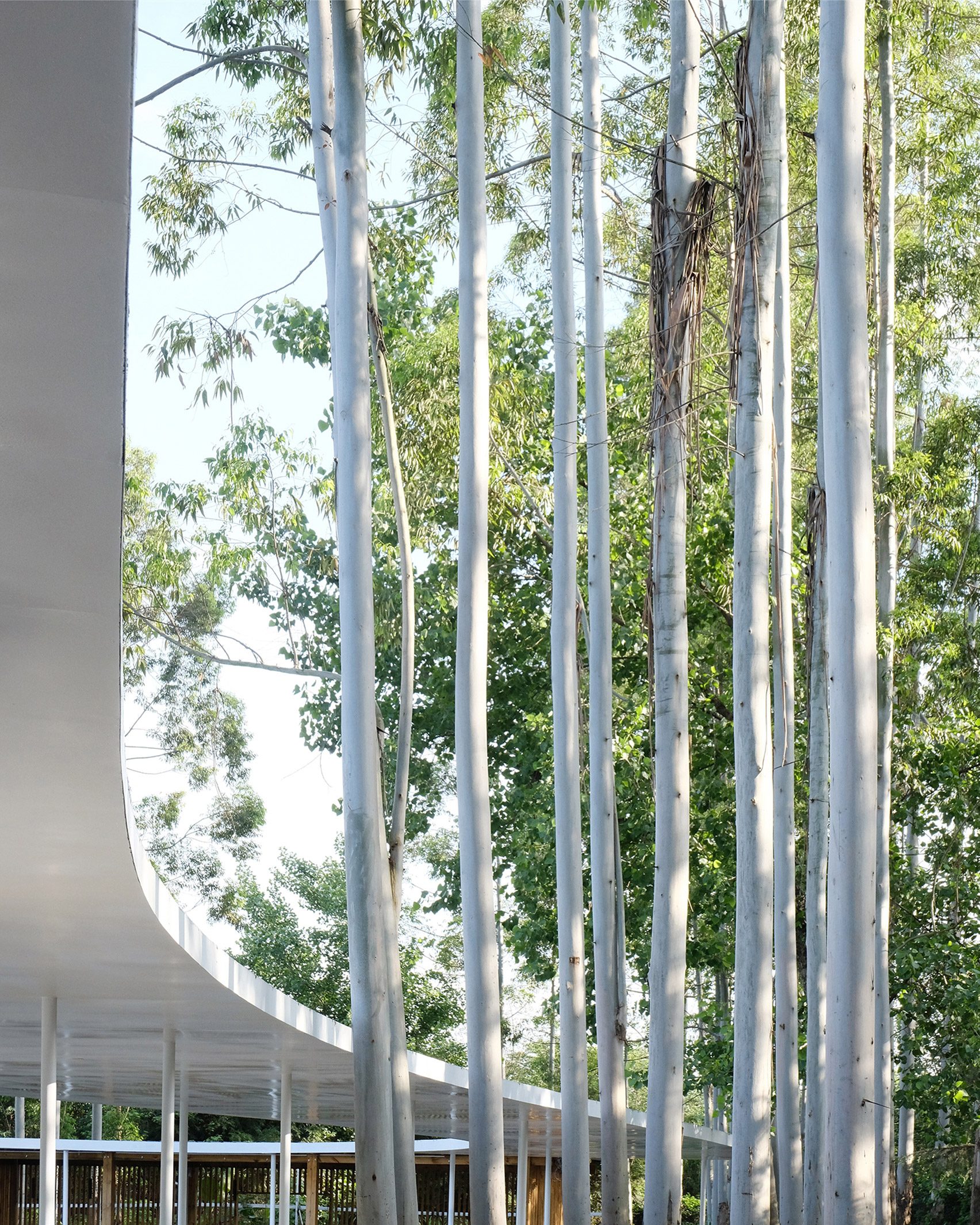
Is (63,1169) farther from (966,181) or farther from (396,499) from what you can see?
(966,181)

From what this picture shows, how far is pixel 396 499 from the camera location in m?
8.93

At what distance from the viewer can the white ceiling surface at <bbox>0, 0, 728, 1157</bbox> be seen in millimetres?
1782

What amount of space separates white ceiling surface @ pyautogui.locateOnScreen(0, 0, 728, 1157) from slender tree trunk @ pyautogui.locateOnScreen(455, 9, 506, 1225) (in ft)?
3.87

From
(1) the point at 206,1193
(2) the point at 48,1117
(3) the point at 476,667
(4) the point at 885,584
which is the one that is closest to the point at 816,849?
(3) the point at 476,667

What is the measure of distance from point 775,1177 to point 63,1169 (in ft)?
26.0

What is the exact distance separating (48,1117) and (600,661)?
3.87 m

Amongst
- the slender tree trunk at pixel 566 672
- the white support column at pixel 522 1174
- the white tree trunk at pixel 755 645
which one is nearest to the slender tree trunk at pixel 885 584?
the slender tree trunk at pixel 566 672

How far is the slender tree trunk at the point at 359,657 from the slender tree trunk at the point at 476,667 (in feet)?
1.54

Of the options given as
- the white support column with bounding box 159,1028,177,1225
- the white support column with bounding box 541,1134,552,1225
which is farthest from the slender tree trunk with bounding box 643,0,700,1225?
the white support column with bounding box 541,1134,552,1225

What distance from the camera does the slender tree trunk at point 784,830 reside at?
7660 mm

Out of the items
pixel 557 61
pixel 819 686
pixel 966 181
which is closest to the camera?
pixel 557 61

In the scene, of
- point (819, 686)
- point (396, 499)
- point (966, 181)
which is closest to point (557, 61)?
point (396, 499)

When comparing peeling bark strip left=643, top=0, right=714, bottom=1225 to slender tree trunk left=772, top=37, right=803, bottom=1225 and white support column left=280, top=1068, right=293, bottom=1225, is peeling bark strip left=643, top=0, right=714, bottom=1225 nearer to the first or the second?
slender tree trunk left=772, top=37, right=803, bottom=1225

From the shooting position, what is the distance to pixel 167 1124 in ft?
28.3
